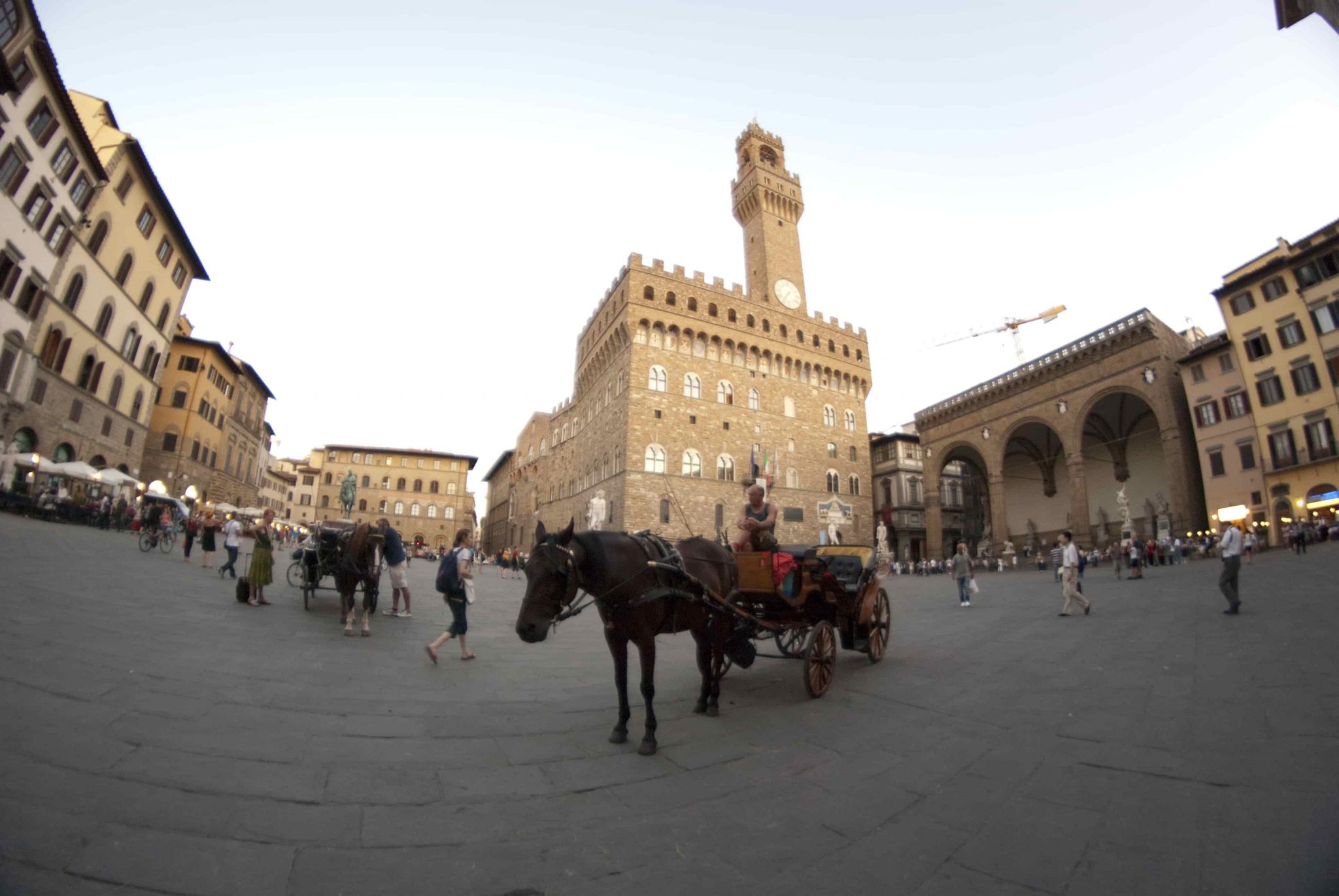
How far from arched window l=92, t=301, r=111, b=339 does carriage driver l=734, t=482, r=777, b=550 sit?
32.4 meters

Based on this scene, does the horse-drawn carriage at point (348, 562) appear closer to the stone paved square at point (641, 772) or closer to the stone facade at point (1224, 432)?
the stone paved square at point (641, 772)

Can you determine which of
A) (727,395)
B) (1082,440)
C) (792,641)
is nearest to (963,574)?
(792,641)

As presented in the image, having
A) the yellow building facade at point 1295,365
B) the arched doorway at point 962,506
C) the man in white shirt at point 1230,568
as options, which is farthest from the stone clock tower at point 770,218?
the man in white shirt at point 1230,568

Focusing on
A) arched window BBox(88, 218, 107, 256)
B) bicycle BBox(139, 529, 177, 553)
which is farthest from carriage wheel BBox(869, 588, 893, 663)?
arched window BBox(88, 218, 107, 256)

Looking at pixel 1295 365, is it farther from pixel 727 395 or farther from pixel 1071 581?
pixel 727 395

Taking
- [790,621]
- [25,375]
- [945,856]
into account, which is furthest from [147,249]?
[945,856]

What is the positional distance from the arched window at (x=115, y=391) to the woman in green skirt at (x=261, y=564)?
1010 inches

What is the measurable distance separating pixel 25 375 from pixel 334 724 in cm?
2764

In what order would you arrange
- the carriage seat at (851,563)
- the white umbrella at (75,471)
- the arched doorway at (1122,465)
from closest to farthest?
1. the carriage seat at (851,563)
2. the white umbrella at (75,471)
3. the arched doorway at (1122,465)

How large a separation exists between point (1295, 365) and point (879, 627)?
95.1ft

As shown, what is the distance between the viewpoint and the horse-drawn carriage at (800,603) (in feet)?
16.0

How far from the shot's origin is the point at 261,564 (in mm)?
8945

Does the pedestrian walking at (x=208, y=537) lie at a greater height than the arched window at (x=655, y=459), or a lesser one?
lesser

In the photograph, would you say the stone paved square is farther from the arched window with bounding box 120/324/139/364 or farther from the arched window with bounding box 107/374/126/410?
the arched window with bounding box 120/324/139/364
